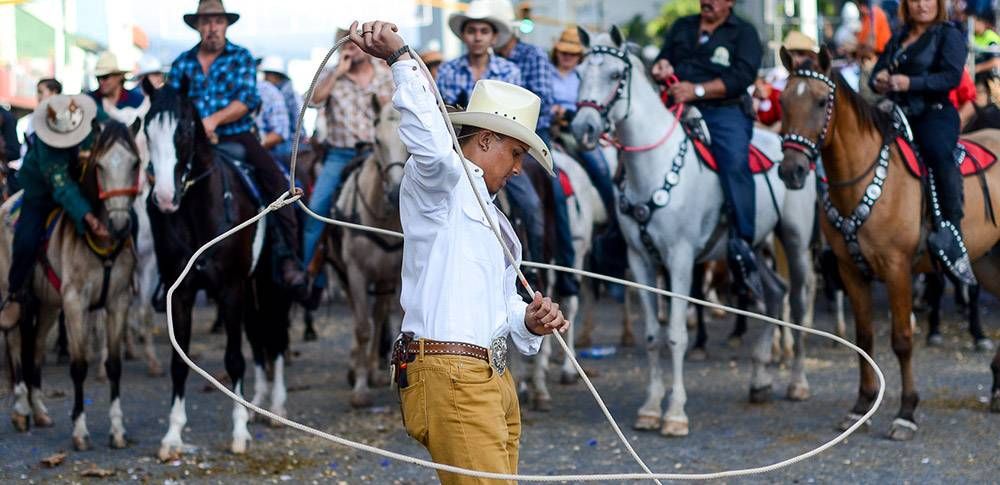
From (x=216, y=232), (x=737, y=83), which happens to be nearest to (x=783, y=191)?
(x=737, y=83)

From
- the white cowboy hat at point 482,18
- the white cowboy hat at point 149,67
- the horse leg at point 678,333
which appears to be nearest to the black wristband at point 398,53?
the horse leg at point 678,333

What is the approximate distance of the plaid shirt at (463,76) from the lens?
9711 millimetres

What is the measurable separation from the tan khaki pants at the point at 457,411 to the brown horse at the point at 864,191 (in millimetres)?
4499

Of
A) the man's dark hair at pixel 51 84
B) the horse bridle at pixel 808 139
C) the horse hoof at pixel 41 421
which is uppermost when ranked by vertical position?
the man's dark hair at pixel 51 84

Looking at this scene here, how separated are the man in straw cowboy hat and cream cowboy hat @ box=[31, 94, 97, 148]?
652mm

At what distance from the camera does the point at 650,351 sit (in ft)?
30.2

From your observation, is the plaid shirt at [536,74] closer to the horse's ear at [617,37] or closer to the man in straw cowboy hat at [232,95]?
the horse's ear at [617,37]

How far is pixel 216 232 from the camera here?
8.59 metres

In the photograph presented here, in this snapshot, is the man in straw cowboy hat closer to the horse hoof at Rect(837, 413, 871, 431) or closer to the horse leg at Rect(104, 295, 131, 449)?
the horse leg at Rect(104, 295, 131, 449)

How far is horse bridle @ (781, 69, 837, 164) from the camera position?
837 centimetres

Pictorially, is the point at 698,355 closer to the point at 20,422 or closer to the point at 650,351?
the point at 650,351

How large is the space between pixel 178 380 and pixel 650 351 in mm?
3184

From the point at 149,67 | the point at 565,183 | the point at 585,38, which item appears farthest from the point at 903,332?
the point at 149,67

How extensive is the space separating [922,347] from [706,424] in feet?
13.0
